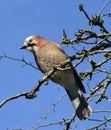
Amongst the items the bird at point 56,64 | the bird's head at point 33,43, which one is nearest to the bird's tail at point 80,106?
the bird at point 56,64

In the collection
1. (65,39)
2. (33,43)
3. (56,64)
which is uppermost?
(33,43)

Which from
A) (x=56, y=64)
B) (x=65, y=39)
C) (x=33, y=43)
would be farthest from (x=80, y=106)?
(x=65, y=39)

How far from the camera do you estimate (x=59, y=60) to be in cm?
530

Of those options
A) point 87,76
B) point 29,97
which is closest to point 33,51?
point 87,76

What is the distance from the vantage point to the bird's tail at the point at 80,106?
471 cm

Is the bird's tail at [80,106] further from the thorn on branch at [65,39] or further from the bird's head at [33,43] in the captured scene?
the thorn on branch at [65,39]

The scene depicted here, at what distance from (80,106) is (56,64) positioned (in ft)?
1.98

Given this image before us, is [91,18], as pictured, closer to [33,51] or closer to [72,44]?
[72,44]

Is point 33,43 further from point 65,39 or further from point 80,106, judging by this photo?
point 65,39

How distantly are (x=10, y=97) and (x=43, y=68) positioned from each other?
1823 mm

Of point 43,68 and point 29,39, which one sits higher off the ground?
point 29,39

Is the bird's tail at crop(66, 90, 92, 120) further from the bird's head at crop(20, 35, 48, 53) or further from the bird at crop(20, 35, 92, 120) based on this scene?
the bird's head at crop(20, 35, 48, 53)

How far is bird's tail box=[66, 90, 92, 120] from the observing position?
471 centimetres

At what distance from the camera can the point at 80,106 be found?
16.6 ft
